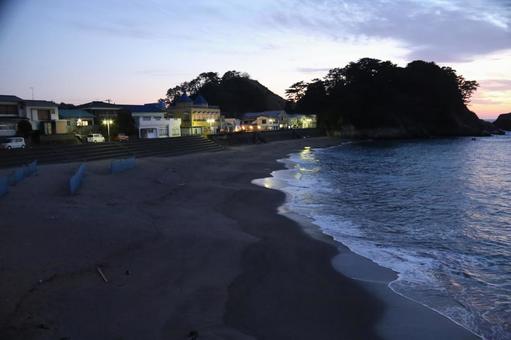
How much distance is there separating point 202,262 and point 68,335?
4.35 metres

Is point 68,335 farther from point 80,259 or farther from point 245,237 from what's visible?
point 245,237

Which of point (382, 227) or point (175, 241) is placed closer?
point (175, 241)

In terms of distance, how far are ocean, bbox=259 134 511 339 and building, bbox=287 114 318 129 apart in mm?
89148

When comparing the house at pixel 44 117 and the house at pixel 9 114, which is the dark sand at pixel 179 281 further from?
the house at pixel 44 117

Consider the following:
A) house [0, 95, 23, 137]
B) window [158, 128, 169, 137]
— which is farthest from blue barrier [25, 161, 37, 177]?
window [158, 128, 169, 137]

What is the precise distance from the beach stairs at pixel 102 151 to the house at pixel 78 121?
53.0 feet

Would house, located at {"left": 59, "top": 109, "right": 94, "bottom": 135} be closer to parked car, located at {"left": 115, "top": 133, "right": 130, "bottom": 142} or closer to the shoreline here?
parked car, located at {"left": 115, "top": 133, "right": 130, "bottom": 142}

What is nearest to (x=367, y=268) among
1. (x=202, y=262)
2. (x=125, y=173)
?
(x=202, y=262)

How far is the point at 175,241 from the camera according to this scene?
11.4 metres

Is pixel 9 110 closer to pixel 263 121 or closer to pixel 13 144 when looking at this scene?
pixel 13 144

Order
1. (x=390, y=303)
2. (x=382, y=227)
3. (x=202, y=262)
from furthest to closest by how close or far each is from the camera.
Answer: (x=382, y=227)
(x=202, y=262)
(x=390, y=303)

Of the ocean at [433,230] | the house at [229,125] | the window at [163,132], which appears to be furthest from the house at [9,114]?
the house at [229,125]

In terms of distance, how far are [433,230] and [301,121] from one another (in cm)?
10963

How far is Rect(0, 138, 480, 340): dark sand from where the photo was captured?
653cm
